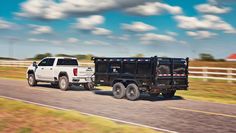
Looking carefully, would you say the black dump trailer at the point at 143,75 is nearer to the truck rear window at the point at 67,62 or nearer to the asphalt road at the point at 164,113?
the asphalt road at the point at 164,113

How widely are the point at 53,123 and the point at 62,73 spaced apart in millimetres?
11874

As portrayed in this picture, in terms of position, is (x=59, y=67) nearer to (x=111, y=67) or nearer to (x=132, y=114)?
(x=111, y=67)

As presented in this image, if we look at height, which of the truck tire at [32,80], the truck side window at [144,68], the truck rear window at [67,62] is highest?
the truck rear window at [67,62]

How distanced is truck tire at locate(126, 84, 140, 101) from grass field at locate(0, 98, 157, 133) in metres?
4.92

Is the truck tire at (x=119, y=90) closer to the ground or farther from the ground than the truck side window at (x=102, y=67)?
closer to the ground

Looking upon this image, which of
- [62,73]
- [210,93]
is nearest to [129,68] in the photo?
[62,73]

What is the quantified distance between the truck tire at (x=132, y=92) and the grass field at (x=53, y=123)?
492 cm

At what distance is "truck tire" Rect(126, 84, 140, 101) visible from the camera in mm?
16172

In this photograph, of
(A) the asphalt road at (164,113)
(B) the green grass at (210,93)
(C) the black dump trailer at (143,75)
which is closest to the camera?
(A) the asphalt road at (164,113)

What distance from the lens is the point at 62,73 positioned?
72.5 ft

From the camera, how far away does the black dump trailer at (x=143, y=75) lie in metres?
15.9

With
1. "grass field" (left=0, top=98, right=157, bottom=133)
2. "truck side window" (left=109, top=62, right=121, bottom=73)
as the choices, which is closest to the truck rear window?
"truck side window" (left=109, top=62, right=121, bottom=73)

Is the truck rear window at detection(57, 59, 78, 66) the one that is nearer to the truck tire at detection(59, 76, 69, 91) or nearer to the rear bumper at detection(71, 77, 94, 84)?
the truck tire at detection(59, 76, 69, 91)

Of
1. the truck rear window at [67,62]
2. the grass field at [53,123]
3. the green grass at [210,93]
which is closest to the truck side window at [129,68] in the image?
the green grass at [210,93]
